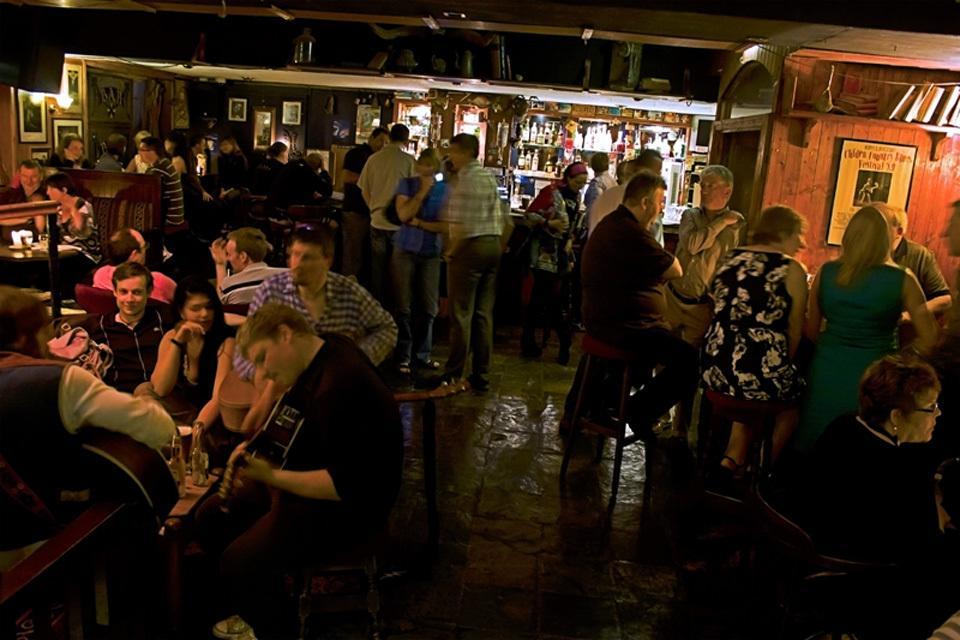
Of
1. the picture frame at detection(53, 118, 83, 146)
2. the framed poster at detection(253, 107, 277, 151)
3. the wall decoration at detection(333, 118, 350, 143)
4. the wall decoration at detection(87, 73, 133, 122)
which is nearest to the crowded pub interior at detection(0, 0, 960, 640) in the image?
the picture frame at detection(53, 118, 83, 146)

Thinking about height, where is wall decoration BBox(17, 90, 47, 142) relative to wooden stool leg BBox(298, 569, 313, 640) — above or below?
above

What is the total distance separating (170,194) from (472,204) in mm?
3770

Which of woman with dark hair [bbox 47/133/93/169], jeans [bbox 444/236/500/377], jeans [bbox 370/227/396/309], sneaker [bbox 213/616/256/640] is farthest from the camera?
woman with dark hair [bbox 47/133/93/169]

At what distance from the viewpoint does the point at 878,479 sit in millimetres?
2506

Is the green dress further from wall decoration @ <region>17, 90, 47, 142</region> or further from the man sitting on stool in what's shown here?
wall decoration @ <region>17, 90, 47, 142</region>

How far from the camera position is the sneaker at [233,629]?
2.83 m

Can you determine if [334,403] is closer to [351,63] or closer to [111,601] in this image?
[111,601]

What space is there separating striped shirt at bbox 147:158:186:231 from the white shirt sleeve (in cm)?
589

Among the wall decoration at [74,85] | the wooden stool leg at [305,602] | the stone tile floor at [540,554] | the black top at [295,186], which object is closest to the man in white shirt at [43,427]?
the wooden stool leg at [305,602]

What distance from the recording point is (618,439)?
4184 millimetres

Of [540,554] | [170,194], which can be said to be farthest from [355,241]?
[540,554]

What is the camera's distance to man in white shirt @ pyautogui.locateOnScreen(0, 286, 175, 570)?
2.08 m

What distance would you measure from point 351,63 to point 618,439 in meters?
5.26

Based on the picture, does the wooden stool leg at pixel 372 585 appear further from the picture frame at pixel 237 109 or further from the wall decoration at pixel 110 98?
the picture frame at pixel 237 109
